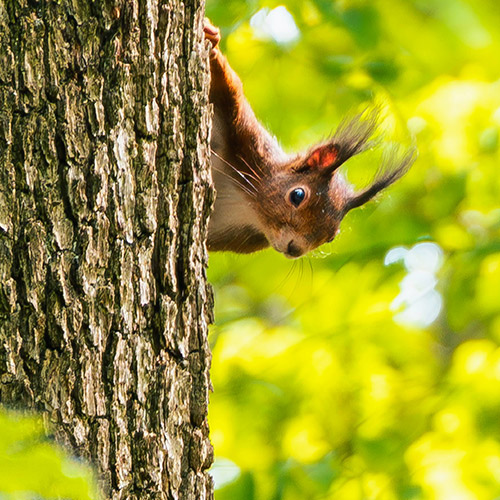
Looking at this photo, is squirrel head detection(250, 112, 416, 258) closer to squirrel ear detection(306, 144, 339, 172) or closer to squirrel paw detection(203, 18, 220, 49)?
squirrel ear detection(306, 144, 339, 172)

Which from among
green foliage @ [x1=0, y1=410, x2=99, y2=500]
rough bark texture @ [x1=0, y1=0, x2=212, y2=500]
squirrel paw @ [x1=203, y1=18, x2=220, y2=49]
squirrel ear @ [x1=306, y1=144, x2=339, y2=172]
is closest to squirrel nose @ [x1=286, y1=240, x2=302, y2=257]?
squirrel ear @ [x1=306, y1=144, x2=339, y2=172]

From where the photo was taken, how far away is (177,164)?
135 centimetres

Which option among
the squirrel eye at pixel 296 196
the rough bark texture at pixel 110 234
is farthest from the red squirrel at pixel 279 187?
the rough bark texture at pixel 110 234

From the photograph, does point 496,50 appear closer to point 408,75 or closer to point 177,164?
point 177,164

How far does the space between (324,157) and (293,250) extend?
0.40m

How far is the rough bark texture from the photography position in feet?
3.82

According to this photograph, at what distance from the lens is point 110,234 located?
1242 millimetres

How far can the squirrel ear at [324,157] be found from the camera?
2830 millimetres

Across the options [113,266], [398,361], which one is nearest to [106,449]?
[113,266]

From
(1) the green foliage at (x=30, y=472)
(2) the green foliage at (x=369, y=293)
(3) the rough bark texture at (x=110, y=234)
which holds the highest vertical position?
(2) the green foliage at (x=369, y=293)

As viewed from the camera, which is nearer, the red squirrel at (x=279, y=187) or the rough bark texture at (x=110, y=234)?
the rough bark texture at (x=110, y=234)

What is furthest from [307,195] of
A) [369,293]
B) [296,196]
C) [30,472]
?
[30,472]

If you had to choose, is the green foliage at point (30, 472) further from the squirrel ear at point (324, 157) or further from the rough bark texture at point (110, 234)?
the squirrel ear at point (324, 157)

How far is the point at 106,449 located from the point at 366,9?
1.40 m
